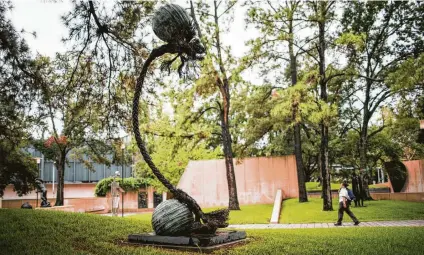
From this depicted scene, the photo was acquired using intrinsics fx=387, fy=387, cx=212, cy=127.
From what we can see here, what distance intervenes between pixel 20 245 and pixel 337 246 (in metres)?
5.56

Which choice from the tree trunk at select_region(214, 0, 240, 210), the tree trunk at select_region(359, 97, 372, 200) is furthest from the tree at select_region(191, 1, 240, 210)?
the tree trunk at select_region(359, 97, 372, 200)

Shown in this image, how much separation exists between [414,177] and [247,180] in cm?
1185

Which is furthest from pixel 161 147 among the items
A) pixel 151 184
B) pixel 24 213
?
pixel 24 213

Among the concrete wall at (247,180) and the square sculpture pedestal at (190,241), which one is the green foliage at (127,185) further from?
the square sculpture pedestal at (190,241)

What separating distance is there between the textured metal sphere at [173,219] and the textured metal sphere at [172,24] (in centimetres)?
303

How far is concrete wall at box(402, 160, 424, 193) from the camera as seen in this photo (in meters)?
25.3

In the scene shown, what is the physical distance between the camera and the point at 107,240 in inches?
296

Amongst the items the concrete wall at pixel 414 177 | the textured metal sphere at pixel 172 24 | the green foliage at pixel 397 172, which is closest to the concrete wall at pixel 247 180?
the green foliage at pixel 397 172

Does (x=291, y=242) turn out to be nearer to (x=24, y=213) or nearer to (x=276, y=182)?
(x=24, y=213)

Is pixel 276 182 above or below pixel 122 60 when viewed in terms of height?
below

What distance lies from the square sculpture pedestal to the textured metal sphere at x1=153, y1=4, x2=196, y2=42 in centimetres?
357

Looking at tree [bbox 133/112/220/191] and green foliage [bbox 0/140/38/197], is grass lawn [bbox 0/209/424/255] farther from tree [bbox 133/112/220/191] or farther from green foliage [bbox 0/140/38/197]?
tree [bbox 133/112/220/191]

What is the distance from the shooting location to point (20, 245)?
21.1 ft

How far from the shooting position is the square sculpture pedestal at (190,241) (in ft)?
21.4
